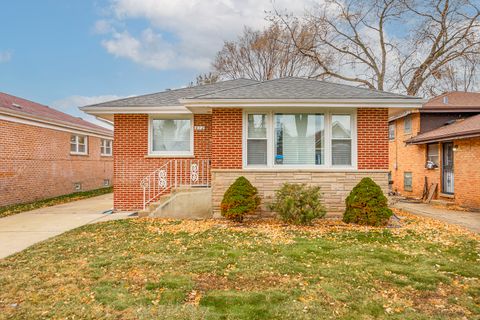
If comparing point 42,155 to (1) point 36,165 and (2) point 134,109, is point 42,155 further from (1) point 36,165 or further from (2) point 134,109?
(2) point 134,109

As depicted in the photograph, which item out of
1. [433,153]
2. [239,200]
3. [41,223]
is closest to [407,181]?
[433,153]

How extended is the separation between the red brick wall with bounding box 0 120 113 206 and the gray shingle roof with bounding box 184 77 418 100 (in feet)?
28.3

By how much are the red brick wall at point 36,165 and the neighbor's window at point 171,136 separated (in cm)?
627

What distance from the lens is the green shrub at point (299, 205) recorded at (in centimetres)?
767

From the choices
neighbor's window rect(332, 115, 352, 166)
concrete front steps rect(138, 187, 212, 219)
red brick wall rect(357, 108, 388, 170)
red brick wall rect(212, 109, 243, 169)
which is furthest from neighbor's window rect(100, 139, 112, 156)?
red brick wall rect(357, 108, 388, 170)

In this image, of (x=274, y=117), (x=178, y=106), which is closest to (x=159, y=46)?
(x=178, y=106)

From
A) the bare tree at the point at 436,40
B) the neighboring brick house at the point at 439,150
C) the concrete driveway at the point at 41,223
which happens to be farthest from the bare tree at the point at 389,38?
the concrete driveway at the point at 41,223

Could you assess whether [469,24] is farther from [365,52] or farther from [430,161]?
[430,161]

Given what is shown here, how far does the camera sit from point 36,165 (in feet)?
46.3

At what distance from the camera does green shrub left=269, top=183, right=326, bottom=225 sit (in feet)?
25.2

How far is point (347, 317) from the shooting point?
3271 millimetres

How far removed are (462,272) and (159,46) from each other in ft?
72.1

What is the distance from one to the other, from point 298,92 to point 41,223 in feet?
24.9

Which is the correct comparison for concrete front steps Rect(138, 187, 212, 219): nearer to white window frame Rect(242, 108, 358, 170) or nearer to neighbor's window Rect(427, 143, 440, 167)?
white window frame Rect(242, 108, 358, 170)
